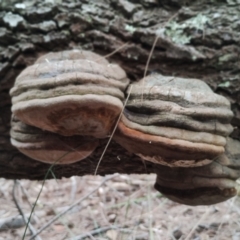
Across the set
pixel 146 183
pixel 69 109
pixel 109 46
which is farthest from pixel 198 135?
pixel 146 183

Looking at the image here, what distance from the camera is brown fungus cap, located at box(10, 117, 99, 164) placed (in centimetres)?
139

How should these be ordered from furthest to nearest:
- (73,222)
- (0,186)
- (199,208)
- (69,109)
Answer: (0,186)
(199,208)
(73,222)
(69,109)

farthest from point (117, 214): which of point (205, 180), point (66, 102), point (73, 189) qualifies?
point (66, 102)

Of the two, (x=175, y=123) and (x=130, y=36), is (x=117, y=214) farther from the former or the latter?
(x=175, y=123)

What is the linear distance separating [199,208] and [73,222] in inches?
37.2

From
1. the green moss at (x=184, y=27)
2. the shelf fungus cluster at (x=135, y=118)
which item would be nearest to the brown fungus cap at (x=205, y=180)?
the shelf fungus cluster at (x=135, y=118)

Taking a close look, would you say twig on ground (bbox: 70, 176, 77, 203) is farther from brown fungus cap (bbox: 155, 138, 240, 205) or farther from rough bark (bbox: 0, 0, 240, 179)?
brown fungus cap (bbox: 155, 138, 240, 205)

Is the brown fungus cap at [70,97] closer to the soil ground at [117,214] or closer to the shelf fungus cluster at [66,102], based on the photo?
the shelf fungus cluster at [66,102]

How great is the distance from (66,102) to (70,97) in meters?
0.02

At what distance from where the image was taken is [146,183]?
3.45 meters

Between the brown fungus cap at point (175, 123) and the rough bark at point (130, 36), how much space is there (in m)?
0.31

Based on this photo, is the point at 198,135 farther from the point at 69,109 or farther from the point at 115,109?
the point at 69,109

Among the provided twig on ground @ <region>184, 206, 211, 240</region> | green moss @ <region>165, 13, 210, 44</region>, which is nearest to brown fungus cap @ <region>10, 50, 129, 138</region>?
green moss @ <region>165, 13, 210, 44</region>

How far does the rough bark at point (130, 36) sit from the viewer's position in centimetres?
159
